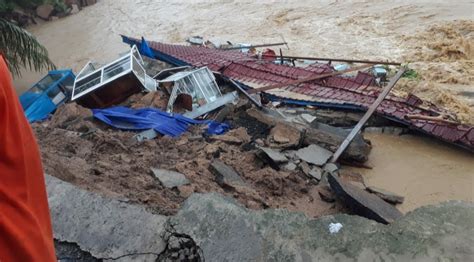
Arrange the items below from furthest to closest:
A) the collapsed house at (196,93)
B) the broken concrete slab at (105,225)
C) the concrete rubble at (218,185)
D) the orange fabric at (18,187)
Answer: the collapsed house at (196,93), the broken concrete slab at (105,225), the concrete rubble at (218,185), the orange fabric at (18,187)

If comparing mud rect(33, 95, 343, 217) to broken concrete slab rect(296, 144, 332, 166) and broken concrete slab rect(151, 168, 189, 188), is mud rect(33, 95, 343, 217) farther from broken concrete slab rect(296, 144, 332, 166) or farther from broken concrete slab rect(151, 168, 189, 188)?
broken concrete slab rect(296, 144, 332, 166)

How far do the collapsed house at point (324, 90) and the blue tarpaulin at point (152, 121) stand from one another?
1745 millimetres

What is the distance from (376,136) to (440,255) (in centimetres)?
491

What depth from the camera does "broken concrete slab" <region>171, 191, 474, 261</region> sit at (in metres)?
2.67

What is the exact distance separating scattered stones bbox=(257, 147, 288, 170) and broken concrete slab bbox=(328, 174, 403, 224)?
3.42 ft

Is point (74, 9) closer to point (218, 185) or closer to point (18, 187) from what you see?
point (218, 185)

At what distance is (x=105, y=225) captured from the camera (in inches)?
121

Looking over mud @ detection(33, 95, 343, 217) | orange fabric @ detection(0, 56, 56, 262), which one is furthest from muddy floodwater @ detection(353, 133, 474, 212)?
orange fabric @ detection(0, 56, 56, 262)

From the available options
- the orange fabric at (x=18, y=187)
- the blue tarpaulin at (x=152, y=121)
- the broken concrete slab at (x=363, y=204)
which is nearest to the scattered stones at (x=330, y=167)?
the broken concrete slab at (x=363, y=204)

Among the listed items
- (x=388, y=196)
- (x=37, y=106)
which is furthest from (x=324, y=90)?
(x=37, y=106)

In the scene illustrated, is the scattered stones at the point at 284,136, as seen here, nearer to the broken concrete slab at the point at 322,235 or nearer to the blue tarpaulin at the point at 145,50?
the broken concrete slab at the point at 322,235

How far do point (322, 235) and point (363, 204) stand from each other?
1.56 metres

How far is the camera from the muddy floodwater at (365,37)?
21.6ft

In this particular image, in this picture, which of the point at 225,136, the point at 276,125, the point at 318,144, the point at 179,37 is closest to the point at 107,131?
the point at 225,136
